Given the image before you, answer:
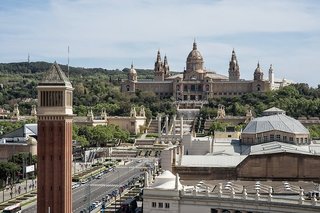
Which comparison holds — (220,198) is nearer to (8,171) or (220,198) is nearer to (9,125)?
(8,171)

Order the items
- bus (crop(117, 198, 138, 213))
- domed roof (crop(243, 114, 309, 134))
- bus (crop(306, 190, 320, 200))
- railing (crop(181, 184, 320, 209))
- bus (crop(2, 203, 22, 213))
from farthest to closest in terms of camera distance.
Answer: domed roof (crop(243, 114, 309, 134))
bus (crop(2, 203, 22, 213))
bus (crop(117, 198, 138, 213))
bus (crop(306, 190, 320, 200))
railing (crop(181, 184, 320, 209))

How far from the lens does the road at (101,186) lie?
90.1m

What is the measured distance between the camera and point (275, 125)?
3647 inches

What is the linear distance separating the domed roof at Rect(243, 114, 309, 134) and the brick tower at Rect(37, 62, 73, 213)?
1337 inches

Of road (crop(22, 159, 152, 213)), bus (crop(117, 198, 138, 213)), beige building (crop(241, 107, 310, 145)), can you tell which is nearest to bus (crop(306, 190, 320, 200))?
bus (crop(117, 198, 138, 213))

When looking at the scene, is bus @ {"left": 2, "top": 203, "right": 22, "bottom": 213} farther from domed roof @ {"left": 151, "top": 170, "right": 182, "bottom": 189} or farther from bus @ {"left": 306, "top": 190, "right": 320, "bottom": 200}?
bus @ {"left": 306, "top": 190, "right": 320, "bottom": 200}

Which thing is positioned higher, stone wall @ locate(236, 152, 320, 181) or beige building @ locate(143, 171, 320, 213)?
stone wall @ locate(236, 152, 320, 181)

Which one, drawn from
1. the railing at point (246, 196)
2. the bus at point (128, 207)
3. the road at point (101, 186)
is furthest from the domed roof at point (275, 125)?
the railing at point (246, 196)

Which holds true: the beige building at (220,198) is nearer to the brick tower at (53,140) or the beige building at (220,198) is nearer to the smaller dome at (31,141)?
the brick tower at (53,140)

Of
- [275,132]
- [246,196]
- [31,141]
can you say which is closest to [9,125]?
[31,141]

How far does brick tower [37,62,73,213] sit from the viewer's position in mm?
66750

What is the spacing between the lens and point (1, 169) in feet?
367

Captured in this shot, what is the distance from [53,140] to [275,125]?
3583 cm

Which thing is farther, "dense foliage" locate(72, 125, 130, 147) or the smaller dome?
"dense foliage" locate(72, 125, 130, 147)
